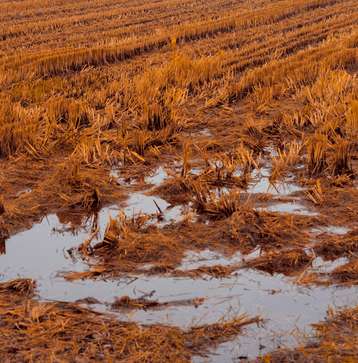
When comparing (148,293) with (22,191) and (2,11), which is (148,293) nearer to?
(22,191)

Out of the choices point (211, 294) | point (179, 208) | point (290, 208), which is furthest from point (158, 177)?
point (211, 294)

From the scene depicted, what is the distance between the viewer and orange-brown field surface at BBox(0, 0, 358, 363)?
458cm

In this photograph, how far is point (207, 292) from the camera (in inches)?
201

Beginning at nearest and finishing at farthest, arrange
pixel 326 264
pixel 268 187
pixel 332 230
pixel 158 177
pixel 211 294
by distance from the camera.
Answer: pixel 211 294, pixel 326 264, pixel 332 230, pixel 268 187, pixel 158 177

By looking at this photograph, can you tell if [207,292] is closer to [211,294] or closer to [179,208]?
[211,294]

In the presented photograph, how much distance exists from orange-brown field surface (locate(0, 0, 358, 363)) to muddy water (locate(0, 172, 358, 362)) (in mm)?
14

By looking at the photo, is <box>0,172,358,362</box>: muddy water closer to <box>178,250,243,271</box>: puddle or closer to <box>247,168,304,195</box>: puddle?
<box>178,250,243,271</box>: puddle

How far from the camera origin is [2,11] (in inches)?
779

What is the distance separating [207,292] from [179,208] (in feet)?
5.25

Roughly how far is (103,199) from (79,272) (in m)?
1.53

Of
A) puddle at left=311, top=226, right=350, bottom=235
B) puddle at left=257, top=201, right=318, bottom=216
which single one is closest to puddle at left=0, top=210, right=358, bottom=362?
puddle at left=311, top=226, right=350, bottom=235

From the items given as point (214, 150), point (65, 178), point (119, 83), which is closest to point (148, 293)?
point (65, 178)

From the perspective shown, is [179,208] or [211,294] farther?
[179,208]

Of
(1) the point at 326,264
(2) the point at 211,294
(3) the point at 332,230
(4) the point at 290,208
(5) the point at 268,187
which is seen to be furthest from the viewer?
(5) the point at 268,187
